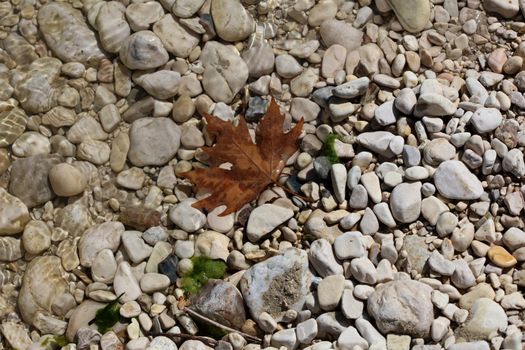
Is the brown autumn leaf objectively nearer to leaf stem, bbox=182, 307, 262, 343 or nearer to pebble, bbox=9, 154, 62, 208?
leaf stem, bbox=182, 307, 262, 343

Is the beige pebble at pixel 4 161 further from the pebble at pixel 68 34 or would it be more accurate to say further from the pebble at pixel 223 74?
the pebble at pixel 223 74

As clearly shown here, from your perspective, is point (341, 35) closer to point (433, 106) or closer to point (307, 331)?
point (433, 106)

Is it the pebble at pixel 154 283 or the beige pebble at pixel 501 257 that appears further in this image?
the pebble at pixel 154 283

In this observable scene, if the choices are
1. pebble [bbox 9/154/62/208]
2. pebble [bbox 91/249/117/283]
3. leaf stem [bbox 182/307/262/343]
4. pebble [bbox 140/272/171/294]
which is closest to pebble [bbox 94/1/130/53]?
pebble [bbox 9/154/62/208]

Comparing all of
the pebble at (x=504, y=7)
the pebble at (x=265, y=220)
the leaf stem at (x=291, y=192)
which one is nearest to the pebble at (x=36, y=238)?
the pebble at (x=265, y=220)

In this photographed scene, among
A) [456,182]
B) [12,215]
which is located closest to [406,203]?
[456,182]

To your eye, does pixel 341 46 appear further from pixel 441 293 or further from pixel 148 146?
pixel 441 293
